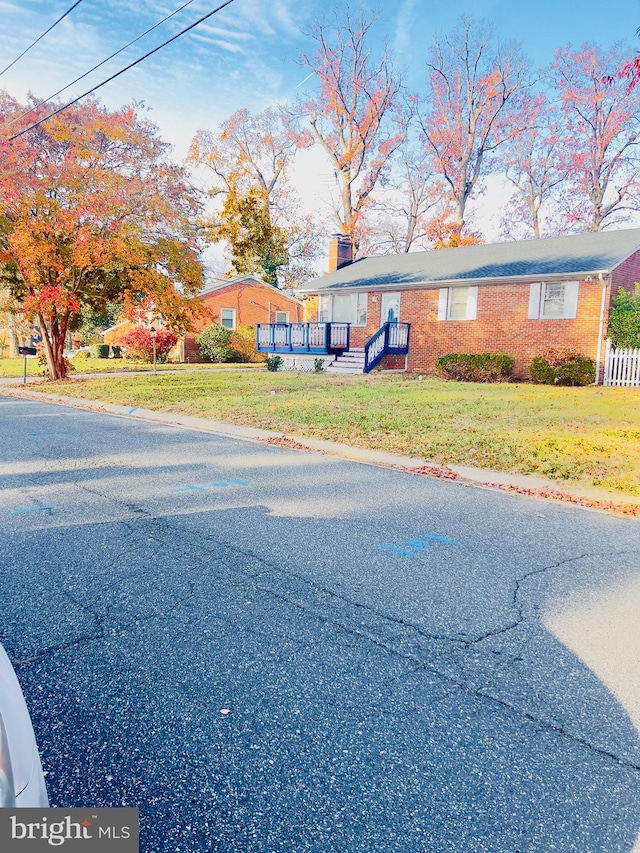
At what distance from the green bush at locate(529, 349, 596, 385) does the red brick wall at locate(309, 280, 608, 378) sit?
1.82 feet

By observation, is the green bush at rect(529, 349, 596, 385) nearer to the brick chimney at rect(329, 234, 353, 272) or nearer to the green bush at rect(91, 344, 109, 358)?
the brick chimney at rect(329, 234, 353, 272)

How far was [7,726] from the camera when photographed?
4.46 feet

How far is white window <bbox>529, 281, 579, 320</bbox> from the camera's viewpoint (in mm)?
19969

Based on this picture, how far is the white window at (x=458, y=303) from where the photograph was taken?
2252 centimetres

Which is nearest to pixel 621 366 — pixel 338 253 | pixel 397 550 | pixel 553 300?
pixel 553 300

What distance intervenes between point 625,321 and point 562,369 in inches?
93.4

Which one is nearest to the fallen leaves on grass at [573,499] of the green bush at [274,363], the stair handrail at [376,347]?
the stair handrail at [376,347]

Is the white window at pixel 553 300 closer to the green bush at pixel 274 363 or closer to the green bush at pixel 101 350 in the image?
the green bush at pixel 274 363

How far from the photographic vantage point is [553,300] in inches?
807

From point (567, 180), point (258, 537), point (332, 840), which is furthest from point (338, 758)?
point (567, 180)

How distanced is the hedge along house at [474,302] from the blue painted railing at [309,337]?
0.05 meters

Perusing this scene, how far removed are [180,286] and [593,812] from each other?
64.2 ft

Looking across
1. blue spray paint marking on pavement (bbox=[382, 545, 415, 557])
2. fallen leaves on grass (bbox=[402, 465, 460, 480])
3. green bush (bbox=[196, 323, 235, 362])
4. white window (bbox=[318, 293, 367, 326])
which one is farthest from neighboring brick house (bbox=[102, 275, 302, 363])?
blue spray paint marking on pavement (bbox=[382, 545, 415, 557])

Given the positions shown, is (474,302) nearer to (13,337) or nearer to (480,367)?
(480,367)
